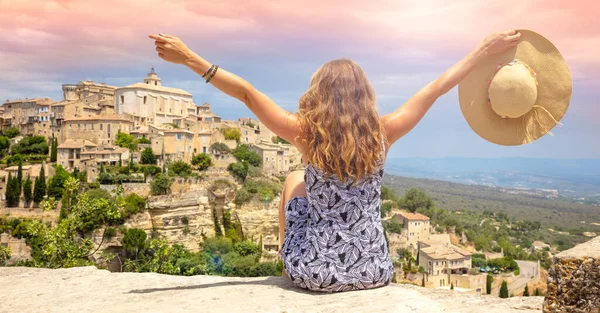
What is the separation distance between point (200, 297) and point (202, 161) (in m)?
37.8

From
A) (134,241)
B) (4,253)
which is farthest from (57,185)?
(4,253)

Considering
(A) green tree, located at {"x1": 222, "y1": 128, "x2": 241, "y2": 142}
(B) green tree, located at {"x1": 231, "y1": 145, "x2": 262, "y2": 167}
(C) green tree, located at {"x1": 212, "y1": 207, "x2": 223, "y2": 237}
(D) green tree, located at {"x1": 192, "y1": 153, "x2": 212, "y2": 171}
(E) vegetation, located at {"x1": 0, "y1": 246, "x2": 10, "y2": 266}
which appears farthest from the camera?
(A) green tree, located at {"x1": 222, "y1": 128, "x2": 241, "y2": 142}

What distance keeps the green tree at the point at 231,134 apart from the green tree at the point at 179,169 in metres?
10.6

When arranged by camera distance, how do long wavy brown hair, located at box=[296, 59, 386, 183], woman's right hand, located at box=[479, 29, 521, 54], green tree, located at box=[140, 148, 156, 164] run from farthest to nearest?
green tree, located at box=[140, 148, 156, 164]
woman's right hand, located at box=[479, 29, 521, 54]
long wavy brown hair, located at box=[296, 59, 386, 183]

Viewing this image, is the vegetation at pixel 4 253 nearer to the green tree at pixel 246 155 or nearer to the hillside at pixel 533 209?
the green tree at pixel 246 155

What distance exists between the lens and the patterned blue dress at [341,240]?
3072 millimetres

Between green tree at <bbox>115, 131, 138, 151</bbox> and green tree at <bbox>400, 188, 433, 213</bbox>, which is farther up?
green tree at <bbox>115, 131, 138, 151</bbox>

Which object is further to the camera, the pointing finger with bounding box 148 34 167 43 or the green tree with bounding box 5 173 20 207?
the green tree with bounding box 5 173 20 207

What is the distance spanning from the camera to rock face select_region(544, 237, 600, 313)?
2455mm

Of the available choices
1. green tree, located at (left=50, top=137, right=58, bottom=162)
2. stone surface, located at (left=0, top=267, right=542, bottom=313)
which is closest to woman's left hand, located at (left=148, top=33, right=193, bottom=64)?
stone surface, located at (left=0, top=267, right=542, bottom=313)

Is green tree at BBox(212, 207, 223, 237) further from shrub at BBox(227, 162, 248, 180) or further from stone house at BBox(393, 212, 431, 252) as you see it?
stone house at BBox(393, 212, 431, 252)

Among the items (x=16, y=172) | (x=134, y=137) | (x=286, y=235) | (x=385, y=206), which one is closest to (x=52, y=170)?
(x=16, y=172)

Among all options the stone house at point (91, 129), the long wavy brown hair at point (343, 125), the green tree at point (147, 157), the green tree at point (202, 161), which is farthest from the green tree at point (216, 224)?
the long wavy brown hair at point (343, 125)

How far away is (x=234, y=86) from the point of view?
3164mm
